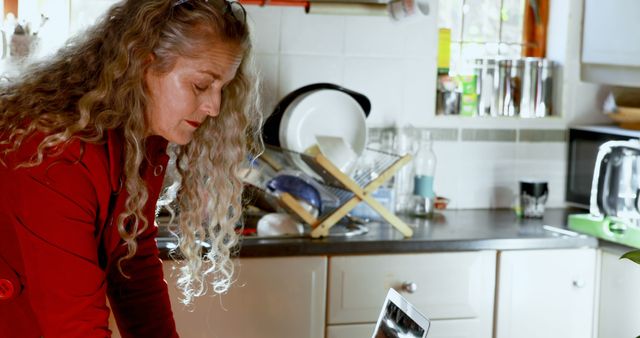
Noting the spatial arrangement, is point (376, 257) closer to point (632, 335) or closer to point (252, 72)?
point (632, 335)

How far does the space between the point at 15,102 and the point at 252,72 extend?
434mm

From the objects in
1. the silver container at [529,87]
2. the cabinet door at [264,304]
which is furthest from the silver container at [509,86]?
the cabinet door at [264,304]

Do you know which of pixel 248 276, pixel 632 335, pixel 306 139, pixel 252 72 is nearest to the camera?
pixel 252 72

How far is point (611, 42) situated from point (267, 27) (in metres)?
1.10

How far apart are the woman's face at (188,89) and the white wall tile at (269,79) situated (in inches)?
63.3

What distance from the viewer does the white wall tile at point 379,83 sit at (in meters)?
3.45

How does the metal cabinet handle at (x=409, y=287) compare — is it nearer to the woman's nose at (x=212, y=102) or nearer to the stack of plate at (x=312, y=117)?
the stack of plate at (x=312, y=117)

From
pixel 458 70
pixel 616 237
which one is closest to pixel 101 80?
pixel 616 237

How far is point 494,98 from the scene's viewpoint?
362cm

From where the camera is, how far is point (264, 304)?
2.82m

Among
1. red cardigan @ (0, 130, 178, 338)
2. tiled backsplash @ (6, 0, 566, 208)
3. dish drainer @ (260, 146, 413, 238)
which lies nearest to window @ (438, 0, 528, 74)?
tiled backsplash @ (6, 0, 566, 208)

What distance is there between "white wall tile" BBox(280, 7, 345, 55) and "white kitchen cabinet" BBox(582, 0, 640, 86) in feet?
2.73

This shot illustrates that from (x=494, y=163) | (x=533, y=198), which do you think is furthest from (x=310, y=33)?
(x=533, y=198)

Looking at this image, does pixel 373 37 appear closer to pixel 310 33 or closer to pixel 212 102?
pixel 310 33
